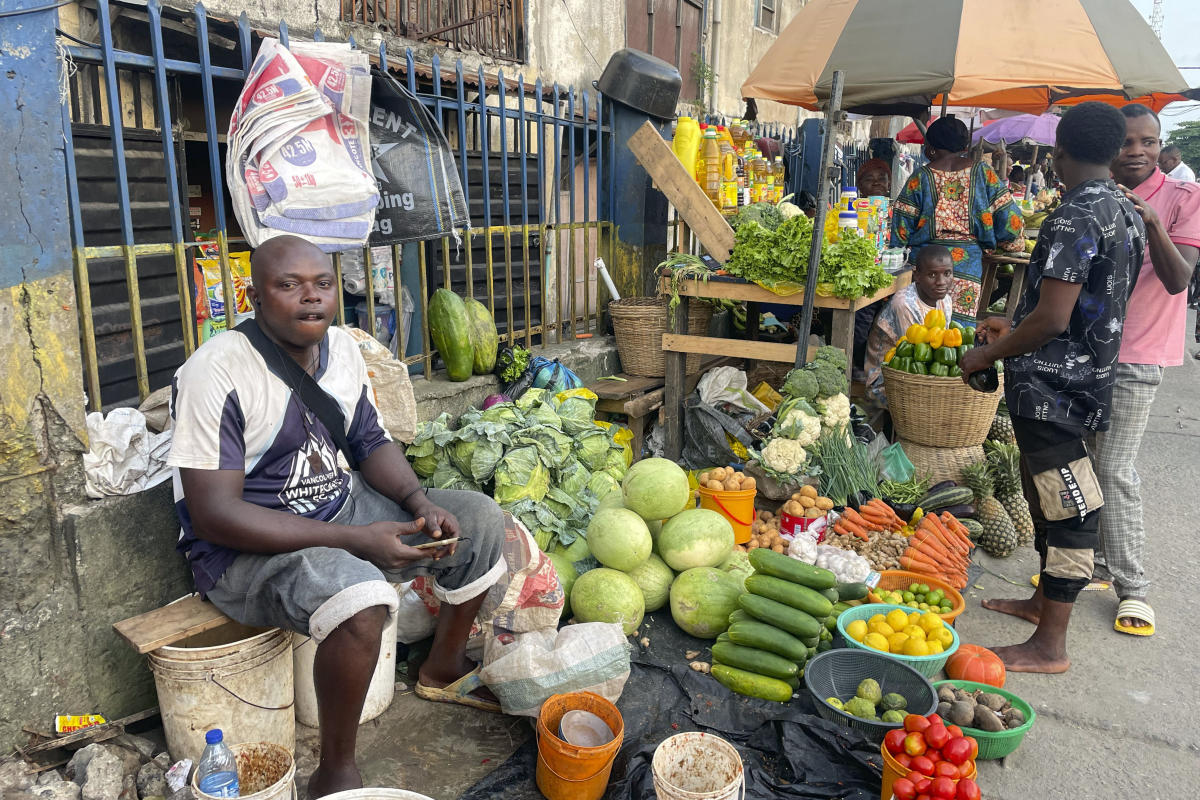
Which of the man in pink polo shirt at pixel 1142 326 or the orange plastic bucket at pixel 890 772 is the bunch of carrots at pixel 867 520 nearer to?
the man in pink polo shirt at pixel 1142 326

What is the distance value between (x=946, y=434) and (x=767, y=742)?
123 inches

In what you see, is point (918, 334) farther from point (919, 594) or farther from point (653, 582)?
point (653, 582)

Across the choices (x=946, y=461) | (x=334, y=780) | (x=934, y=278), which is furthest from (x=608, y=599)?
(x=934, y=278)


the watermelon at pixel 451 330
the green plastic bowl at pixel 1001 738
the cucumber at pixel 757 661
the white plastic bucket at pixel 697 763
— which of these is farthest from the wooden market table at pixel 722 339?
the white plastic bucket at pixel 697 763

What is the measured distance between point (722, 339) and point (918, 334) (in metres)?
1.33

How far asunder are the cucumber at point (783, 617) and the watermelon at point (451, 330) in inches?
88.2

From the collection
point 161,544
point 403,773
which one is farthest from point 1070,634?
point 161,544

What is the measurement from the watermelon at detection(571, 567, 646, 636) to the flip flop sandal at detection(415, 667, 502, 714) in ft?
1.97

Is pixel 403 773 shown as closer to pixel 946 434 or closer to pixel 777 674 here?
pixel 777 674

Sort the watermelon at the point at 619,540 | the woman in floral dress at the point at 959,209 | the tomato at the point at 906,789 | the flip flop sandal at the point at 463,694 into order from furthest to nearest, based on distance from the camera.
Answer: the woman in floral dress at the point at 959,209
the watermelon at the point at 619,540
the flip flop sandal at the point at 463,694
the tomato at the point at 906,789

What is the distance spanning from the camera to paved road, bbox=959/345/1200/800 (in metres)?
3.04

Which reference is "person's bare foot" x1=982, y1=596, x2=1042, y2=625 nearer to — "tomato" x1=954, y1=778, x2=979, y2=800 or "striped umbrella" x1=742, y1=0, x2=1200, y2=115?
"tomato" x1=954, y1=778, x2=979, y2=800

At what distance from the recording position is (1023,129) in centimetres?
1431

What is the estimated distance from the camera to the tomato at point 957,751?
8.51 feet
